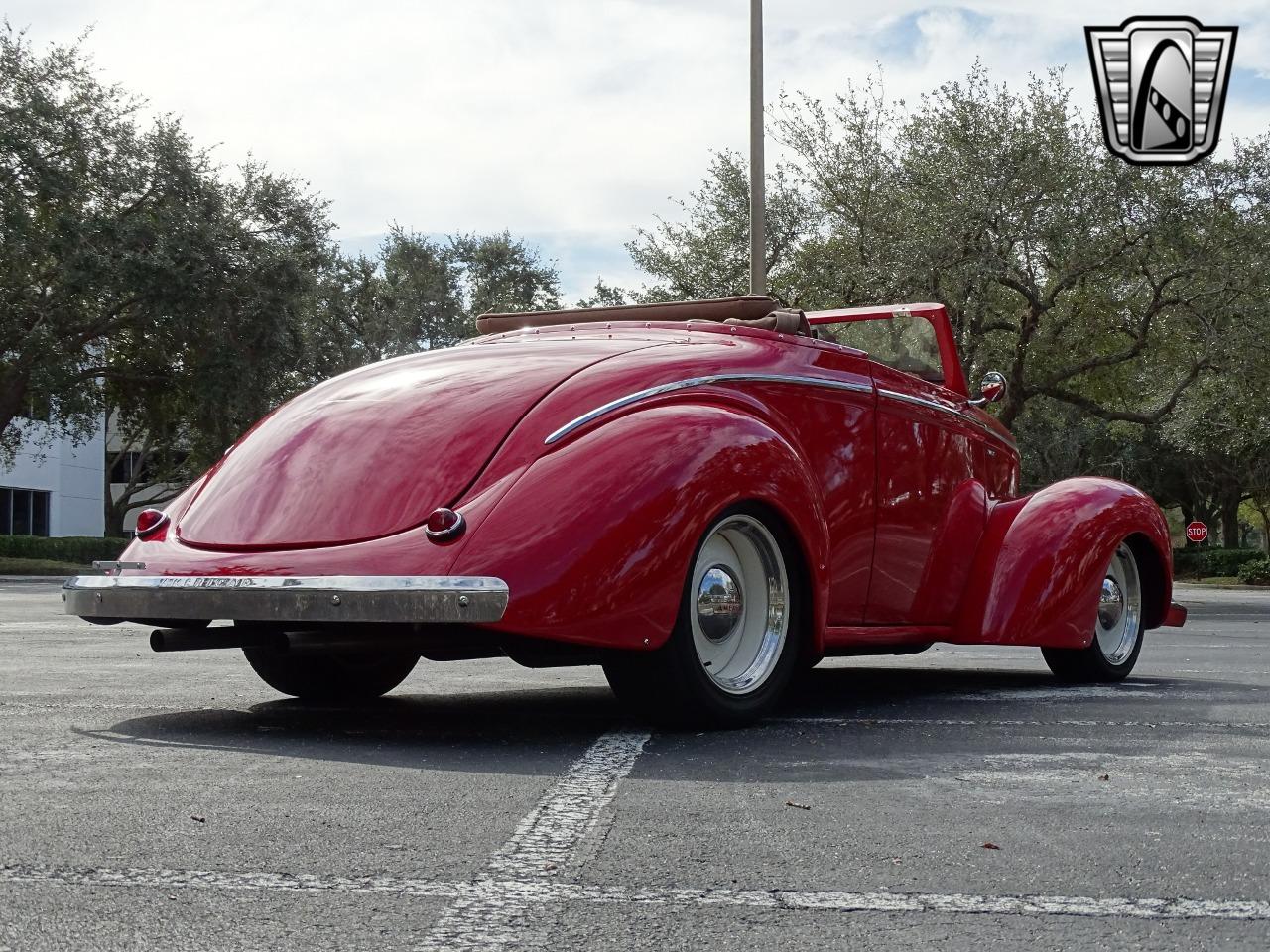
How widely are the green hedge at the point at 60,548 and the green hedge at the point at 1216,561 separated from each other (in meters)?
29.6

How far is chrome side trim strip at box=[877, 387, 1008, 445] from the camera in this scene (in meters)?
6.63

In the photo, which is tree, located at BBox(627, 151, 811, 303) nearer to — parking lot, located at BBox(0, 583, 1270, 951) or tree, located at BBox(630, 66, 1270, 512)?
tree, located at BBox(630, 66, 1270, 512)

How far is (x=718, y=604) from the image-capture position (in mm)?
5270

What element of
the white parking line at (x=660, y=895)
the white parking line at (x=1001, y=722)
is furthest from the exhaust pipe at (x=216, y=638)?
the white parking line at (x=660, y=895)

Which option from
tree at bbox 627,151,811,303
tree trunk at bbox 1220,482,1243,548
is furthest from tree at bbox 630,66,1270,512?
Result: tree trunk at bbox 1220,482,1243,548

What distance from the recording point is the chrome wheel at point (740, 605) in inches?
207

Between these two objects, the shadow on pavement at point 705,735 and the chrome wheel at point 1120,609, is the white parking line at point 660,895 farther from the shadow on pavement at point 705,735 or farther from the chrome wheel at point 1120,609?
the chrome wheel at point 1120,609

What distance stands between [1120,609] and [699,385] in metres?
3.34

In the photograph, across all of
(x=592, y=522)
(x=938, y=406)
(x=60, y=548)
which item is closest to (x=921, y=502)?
(x=938, y=406)

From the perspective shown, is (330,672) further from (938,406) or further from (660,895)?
(660,895)

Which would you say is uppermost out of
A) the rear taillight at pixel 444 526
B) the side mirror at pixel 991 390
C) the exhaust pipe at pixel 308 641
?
the side mirror at pixel 991 390


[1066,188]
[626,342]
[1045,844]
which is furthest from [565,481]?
[1066,188]

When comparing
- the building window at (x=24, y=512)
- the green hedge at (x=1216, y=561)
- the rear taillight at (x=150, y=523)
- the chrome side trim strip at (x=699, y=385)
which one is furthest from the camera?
the building window at (x=24, y=512)

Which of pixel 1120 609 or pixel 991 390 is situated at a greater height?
pixel 991 390
